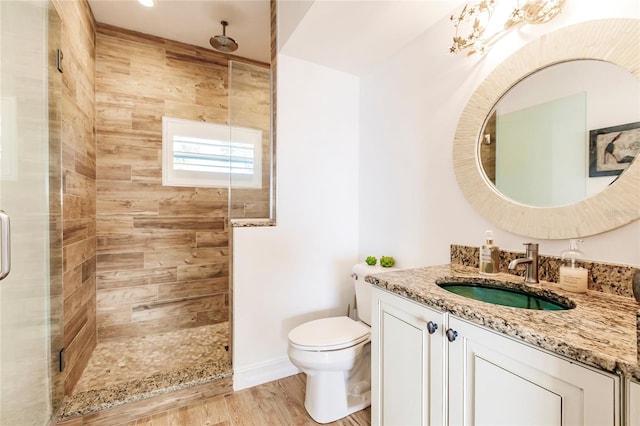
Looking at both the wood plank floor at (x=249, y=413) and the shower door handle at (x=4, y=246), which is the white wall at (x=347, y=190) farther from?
the shower door handle at (x=4, y=246)

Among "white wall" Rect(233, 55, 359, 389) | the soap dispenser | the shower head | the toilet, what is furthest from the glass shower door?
the soap dispenser

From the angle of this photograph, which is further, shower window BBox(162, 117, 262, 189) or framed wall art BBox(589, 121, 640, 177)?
shower window BBox(162, 117, 262, 189)

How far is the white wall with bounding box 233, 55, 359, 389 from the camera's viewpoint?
1942mm

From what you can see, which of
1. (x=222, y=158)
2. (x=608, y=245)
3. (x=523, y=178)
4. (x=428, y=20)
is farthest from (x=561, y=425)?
(x=222, y=158)

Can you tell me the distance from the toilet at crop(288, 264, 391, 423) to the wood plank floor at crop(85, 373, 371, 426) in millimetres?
67

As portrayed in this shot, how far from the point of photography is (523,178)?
4.24ft

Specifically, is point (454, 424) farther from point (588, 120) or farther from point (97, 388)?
point (97, 388)

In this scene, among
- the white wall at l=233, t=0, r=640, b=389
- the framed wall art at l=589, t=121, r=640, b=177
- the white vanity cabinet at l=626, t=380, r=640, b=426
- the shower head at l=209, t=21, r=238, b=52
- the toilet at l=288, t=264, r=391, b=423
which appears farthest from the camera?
the shower head at l=209, t=21, r=238, b=52

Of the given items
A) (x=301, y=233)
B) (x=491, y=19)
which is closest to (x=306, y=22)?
(x=491, y=19)

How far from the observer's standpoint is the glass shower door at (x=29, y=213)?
46.6 inches

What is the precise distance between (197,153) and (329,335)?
Result: 208cm

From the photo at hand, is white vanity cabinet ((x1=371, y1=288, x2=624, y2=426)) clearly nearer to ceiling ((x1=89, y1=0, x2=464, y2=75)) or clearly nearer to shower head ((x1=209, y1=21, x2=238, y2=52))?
ceiling ((x1=89, y1=0, x2=464, y2=75))

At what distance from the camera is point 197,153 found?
271 centimetres

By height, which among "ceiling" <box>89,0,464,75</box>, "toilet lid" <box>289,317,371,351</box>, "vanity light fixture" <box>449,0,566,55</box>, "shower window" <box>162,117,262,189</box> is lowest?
"toilet lid" <box>289,317,371,351</box>
